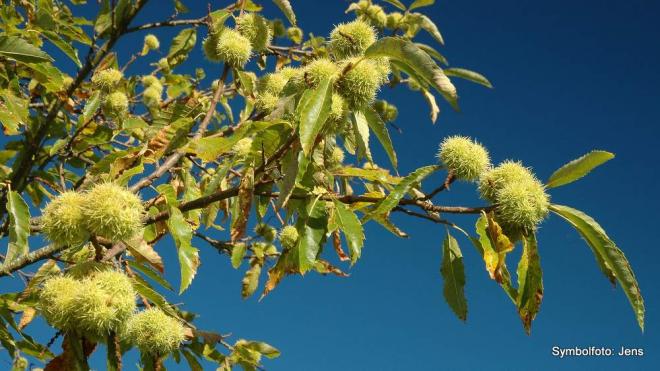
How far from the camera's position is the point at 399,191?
1735mm

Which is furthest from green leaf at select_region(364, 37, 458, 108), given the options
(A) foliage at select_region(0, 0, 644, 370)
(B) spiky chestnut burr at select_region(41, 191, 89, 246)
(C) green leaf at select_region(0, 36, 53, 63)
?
(C) green leaf at select_region(0, 36, 53, 63)

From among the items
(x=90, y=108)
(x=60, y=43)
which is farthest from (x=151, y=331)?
(x=60, y=43)

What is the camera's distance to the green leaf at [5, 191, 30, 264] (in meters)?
2.07

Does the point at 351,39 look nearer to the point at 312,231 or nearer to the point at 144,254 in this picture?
the point at 312,231

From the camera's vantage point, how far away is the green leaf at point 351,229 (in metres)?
1.83

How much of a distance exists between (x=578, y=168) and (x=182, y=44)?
2.18 metres

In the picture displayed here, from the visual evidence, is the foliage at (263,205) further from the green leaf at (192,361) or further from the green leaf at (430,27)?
the green leaf at (430,27)

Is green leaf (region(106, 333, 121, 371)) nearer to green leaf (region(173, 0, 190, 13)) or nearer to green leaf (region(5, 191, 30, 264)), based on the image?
green leaf (region(5, 191, 30, 264))

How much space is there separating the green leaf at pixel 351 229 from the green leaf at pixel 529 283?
0.48 meters

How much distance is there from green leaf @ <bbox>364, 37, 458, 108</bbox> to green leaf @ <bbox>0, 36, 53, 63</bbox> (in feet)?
4.30

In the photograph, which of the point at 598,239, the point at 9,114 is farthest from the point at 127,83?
the point at 598,239

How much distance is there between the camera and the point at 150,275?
2221 millimetres

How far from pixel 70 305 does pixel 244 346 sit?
1177 mm

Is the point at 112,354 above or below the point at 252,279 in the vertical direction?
below
